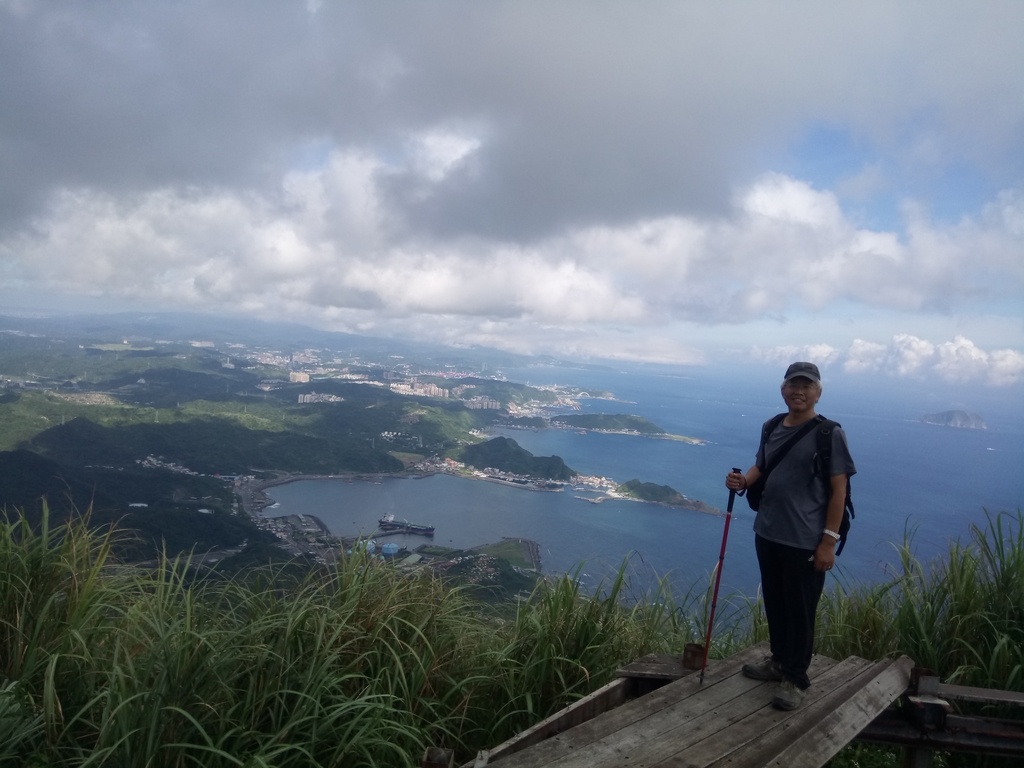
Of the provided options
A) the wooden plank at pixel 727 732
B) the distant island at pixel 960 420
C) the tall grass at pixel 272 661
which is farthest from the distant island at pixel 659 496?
the distant island at pixel 960 420

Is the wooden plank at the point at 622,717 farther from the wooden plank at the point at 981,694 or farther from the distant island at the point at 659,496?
the distant island at the point at 659,496

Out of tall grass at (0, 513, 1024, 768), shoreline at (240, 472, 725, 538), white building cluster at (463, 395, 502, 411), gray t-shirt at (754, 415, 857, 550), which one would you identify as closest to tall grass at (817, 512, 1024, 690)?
tall grass at (0, 513, 1024, 768)

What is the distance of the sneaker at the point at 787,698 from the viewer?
2916 mm

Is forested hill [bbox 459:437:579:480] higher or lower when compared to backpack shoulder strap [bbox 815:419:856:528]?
lower

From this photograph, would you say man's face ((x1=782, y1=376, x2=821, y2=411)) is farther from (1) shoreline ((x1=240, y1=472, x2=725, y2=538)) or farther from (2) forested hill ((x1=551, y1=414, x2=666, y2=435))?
(2) forested hill ((x1=551, y1=414, x2=666, y2=435))

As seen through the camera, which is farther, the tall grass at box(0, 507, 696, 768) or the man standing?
the man standing

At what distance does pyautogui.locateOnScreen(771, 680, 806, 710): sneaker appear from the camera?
292cm

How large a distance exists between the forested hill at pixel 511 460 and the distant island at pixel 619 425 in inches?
340

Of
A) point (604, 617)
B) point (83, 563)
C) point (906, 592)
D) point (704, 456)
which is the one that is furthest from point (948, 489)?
point (83, 563)

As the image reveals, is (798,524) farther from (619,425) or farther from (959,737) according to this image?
(619,425)

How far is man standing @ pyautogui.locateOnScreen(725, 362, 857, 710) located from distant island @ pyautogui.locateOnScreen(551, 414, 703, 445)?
25.6 m

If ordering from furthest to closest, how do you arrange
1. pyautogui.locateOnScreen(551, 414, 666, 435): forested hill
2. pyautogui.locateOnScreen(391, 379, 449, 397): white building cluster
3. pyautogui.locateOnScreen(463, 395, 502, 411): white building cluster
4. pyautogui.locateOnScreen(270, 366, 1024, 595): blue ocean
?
1. pyautogui.locateOnScreen(391, 379, 449, 397): white building cluster
2. pyautogui.locateOnScreen(463, 395, 502, 411): white building cluster
3. pyautogui.locateOnScreen(551, 414, 666, 435): forested hill
4. pyautogui.locateOnScreen(270, 366, 1024, 595): blue ocean

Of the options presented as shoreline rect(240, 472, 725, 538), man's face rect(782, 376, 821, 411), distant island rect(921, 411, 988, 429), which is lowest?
shoreline rect(240, 472, 725, 538)

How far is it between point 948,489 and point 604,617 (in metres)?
17.6
